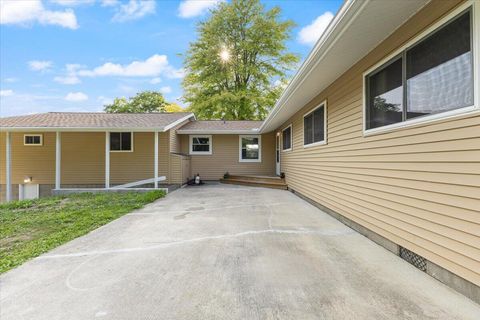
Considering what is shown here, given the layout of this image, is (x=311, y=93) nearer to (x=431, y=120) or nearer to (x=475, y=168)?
(x=431, y=120)

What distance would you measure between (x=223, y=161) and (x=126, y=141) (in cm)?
453

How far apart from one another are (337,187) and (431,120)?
2.56 metres

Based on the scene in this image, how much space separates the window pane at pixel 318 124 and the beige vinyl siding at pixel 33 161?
10.6 meters

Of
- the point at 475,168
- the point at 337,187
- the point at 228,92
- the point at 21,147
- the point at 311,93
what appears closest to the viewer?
the point at 475,168

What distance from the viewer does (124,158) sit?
1038 cm

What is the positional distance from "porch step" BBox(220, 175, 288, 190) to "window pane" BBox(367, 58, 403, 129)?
614 centimetres

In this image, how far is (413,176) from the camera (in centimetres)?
264

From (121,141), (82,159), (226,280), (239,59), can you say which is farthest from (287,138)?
(239,59)

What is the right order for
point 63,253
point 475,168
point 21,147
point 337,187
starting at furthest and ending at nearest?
1. point 21,147
2. point 337,187
3. point 63,253
4. point 475,168

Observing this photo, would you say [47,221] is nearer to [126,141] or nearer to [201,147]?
[126,141]

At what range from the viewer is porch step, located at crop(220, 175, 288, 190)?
9768 mm

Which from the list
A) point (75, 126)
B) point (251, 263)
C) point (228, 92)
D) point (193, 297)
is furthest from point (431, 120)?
point (228, 92)

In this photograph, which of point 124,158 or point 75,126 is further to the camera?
point 124,158

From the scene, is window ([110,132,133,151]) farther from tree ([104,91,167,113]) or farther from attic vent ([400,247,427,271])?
tree ([104,91,167,113])
